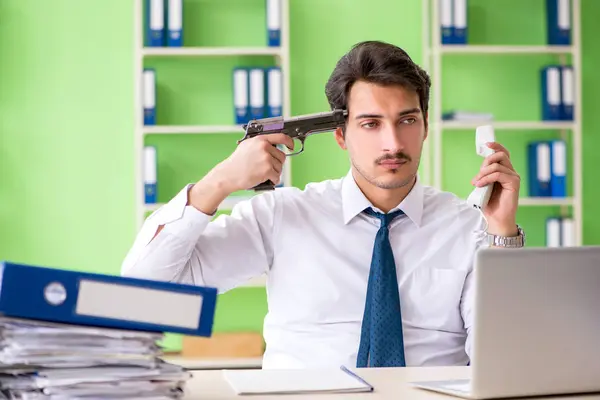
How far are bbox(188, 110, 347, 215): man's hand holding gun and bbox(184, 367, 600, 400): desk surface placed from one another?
0.56 m

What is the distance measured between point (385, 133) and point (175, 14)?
1956 mm

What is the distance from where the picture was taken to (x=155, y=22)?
3869mm

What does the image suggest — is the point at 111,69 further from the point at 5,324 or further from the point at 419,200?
the point at 5,324

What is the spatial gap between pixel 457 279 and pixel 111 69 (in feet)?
7.88

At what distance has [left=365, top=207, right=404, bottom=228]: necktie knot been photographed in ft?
7.23

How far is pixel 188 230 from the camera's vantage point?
208 cm

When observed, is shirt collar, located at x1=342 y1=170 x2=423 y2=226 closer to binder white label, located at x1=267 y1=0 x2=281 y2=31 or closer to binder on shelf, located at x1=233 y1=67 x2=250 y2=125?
binder on shelf, located at x1=233 y1=67 x2=250 y2=125

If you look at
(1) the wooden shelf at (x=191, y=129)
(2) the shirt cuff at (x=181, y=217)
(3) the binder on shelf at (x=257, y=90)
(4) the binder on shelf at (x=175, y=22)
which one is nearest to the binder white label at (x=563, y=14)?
(3) the binder on shelf at (x=257, y=90)

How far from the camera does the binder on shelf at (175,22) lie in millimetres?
3879

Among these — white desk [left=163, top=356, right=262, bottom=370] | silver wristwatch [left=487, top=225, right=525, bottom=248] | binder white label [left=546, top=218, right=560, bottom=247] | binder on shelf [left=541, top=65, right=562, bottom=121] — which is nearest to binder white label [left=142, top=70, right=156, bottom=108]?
white desk [left=163, top=356, right=262, bottom=370]

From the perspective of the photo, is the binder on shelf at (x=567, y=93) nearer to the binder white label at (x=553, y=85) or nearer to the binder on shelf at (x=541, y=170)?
the binder white label at (x=553, y=85)

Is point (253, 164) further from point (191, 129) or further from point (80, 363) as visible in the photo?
point (191, 129)

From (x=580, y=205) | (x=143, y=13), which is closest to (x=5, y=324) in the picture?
(x=143, y=13)

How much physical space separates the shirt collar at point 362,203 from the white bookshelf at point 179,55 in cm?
163
